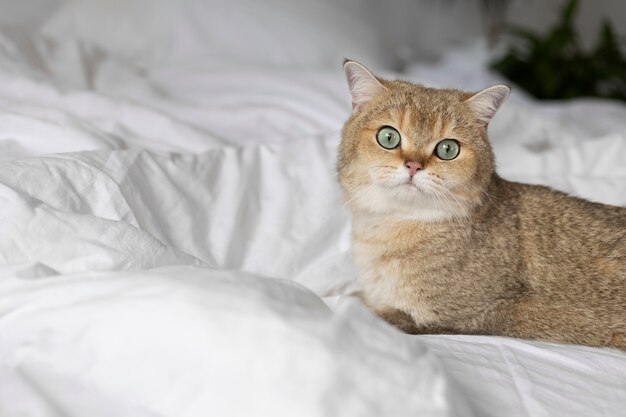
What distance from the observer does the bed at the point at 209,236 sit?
870 millimetres

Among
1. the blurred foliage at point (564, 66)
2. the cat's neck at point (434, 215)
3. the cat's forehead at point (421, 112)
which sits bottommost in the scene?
the cat's neck at point (434, 215)

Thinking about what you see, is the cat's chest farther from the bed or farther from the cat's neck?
the bed

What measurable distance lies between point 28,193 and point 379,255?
30.4 inches

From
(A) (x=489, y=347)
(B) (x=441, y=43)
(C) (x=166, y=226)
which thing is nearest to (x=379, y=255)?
(A) (x=489, y=347)

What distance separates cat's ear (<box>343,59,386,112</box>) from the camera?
5.25 ft

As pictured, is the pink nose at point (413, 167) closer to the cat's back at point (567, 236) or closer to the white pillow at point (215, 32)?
the cat's back at point (567, 236)

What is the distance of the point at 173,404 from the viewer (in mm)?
853

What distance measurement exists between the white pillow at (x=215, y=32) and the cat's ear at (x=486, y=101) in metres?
1.57

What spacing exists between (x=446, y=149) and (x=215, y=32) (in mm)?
1831

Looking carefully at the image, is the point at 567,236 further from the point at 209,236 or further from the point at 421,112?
the point at 209,236

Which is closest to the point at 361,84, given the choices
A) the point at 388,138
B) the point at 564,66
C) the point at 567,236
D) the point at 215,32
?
the point at 388,138

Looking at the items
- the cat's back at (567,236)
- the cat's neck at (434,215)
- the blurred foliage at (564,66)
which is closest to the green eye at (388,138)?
the cat's neck at (434,215)

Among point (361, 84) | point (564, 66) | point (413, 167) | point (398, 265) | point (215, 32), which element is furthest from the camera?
point (564, 66)

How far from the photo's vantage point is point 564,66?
4.48m
